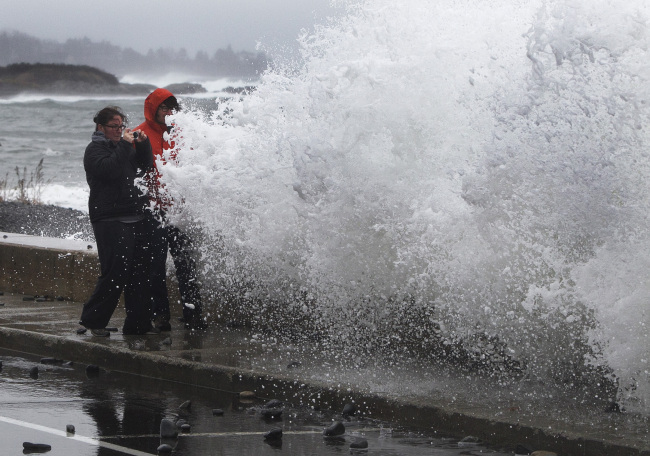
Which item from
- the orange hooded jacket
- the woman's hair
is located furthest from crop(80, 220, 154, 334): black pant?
the woman's hair

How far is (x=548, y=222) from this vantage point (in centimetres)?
731

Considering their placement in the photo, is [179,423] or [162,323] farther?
[162,323]

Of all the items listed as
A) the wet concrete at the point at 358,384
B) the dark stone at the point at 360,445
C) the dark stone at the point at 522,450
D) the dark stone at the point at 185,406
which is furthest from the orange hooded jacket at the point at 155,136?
the dark stone at the point at 522,450

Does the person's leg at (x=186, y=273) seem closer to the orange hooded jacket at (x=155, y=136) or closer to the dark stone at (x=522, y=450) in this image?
the orange hooded jacket at (x=155, y=136)

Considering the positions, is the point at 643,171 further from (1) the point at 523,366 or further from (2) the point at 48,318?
(2) the point at 48,318

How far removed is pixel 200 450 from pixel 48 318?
187 inches

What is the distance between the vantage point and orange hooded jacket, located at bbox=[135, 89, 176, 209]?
9250mm

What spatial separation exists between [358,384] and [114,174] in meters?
2.99

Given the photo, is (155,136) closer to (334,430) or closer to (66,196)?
(334,430)

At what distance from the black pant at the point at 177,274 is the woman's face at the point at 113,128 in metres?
0.91

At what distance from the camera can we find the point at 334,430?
20.8 feet

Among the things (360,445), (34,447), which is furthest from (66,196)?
(360,445)

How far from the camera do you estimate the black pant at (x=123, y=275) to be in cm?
896

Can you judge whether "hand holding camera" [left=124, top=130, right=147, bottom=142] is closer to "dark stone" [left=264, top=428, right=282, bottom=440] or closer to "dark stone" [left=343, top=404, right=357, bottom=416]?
"dark stone" [left=343, top=404, right=357, bottom=416]
